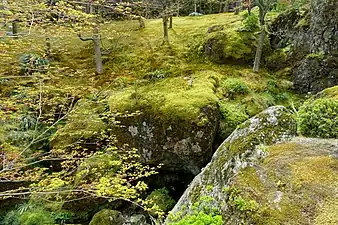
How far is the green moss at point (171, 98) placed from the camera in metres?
7.89

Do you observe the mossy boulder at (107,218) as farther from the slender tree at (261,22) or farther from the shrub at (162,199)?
the slender tree at (261,22)

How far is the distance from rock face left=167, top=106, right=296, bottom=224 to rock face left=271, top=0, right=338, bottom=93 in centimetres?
A: 571

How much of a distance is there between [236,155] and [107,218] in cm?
423

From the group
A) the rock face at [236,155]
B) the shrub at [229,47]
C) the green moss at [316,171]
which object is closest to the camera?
the green moss at [316,171]

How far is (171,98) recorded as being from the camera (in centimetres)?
836

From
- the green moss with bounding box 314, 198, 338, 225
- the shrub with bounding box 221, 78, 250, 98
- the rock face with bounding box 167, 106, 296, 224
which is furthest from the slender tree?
the green moss with bounding box 314, 198, 338, 225

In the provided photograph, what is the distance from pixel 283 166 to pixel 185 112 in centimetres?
428

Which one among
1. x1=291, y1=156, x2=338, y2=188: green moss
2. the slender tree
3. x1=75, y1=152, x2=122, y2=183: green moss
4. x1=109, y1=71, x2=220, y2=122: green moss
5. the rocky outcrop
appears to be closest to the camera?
x1=291, y1=156, x2=338, y2=188: green moss

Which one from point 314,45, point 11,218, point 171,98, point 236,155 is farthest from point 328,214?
point 11,218

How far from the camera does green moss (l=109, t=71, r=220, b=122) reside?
25.9 ft

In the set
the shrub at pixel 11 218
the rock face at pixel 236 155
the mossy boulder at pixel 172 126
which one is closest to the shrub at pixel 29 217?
the shrub at pixel 11 218

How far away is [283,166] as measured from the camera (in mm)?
3664

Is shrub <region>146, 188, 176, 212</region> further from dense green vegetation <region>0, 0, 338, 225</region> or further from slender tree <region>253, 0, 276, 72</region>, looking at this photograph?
slender tree <region>253, 0, 276, 72</region>

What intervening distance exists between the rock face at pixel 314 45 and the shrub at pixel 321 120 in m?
5.30
